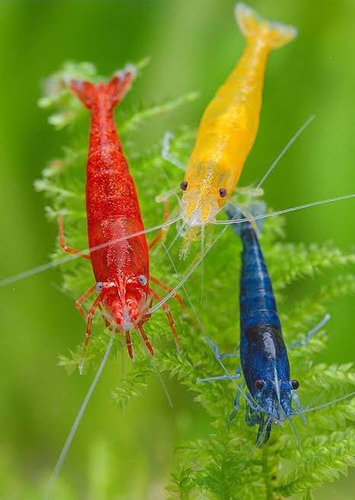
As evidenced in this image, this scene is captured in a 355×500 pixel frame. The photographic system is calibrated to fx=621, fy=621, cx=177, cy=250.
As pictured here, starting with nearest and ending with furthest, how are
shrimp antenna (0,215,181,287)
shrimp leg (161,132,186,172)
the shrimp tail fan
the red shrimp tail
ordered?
shrimp antenna (0,215,181,287) < the shrimp tail fan < shrimp leg (161,132,186,172) < the red shrimp tail

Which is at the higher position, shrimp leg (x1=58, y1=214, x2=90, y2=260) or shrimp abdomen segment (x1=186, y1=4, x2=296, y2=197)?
shrimp abdomen segment (x1=186, y1=4, x2=296, y2=197)

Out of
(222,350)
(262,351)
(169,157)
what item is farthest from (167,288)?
(169,157)

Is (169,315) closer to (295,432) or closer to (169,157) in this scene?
(295,432)

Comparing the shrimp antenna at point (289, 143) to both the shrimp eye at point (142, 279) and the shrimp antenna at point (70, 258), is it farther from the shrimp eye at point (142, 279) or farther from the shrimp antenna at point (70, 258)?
the shrimp eye at point (142, 279)

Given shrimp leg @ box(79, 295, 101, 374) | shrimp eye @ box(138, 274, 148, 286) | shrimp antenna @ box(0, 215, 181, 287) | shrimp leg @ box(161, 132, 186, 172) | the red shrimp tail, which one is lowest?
shrimp leg @ box(79, 295, 101, 374)

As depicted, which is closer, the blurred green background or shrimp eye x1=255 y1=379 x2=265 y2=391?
shrimp eye x1=255 y1=379 x2=265 y2=391

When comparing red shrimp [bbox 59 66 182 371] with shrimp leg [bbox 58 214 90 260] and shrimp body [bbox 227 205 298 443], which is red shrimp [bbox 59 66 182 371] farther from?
shrimp body [bbox 227 205 298 443]

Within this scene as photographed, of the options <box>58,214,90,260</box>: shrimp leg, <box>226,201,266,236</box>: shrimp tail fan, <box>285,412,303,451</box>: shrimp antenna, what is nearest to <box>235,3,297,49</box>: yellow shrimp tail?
<box>226,201,266,236</box>: shrimp tail fan
